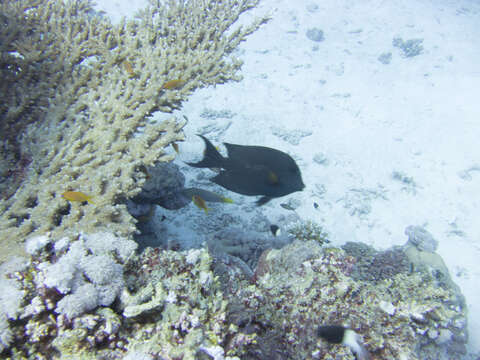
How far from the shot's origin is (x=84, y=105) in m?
2.63

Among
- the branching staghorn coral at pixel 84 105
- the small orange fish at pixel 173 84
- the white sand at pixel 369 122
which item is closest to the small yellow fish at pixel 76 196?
the branching staghorn coral at pixel 84 105

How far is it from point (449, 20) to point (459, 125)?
994cm

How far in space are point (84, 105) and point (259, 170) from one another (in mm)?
1863

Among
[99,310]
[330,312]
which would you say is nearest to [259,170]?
[330,312]

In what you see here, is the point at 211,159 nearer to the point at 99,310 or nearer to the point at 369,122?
the point at 99,310

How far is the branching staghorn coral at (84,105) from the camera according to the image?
6.66 feet

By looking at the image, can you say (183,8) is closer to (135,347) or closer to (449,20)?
(135,347)

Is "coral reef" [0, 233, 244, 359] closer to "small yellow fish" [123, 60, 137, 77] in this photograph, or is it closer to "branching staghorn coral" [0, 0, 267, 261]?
"branching staghorn coral" [0, 0, 267, 261]

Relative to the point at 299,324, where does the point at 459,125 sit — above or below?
below

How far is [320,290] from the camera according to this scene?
2.19 meters

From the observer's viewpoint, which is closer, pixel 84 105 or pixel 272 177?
pixel 272 177

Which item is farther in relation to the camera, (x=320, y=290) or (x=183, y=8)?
(x=183, y=8)

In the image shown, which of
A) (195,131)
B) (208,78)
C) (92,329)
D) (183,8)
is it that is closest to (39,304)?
(92,329)

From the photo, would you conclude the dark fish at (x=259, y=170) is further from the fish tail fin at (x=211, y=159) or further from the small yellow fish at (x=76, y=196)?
the small yellow fish at (x=76, y=196)
